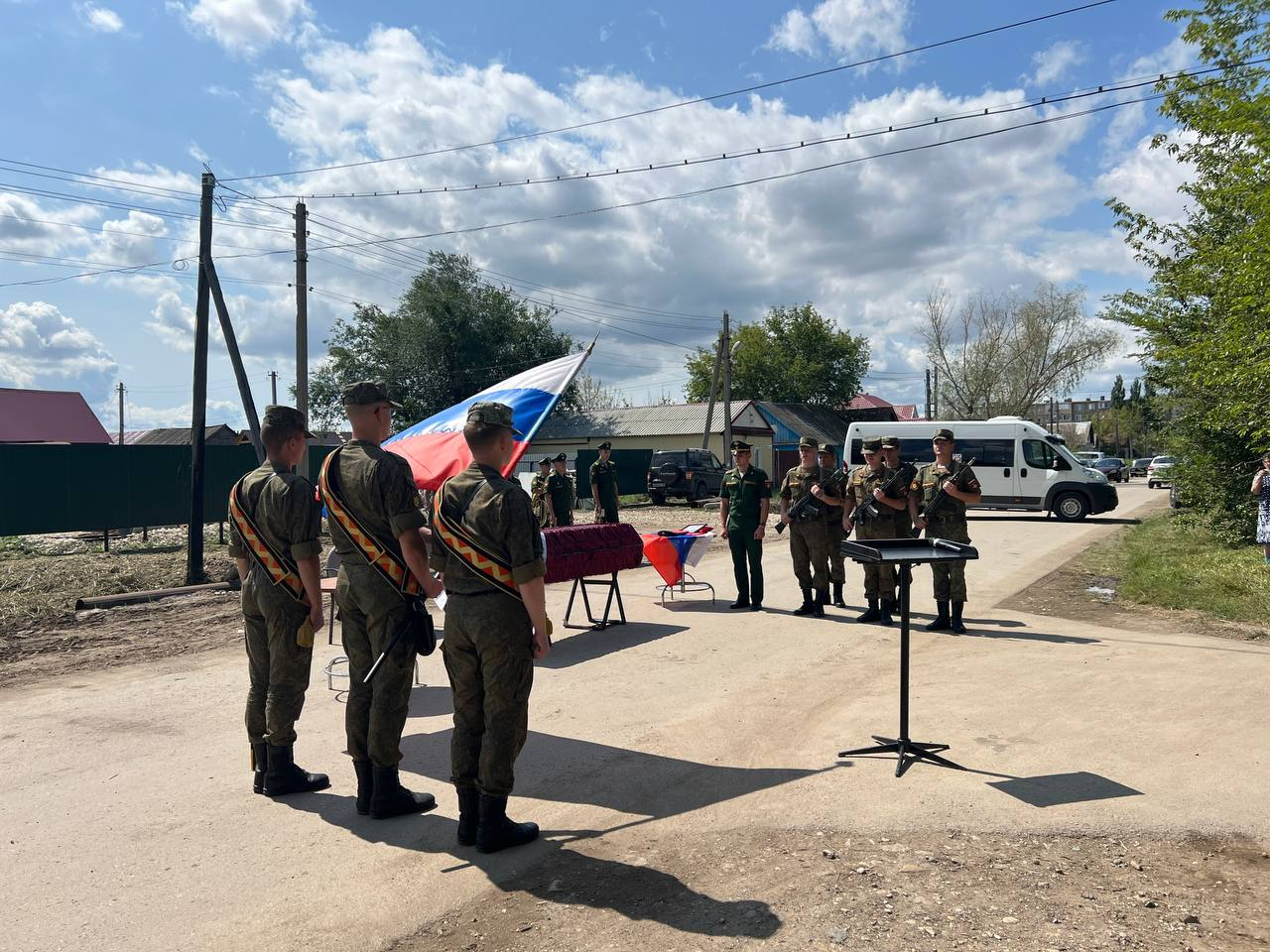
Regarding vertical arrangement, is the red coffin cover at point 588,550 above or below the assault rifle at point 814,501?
below

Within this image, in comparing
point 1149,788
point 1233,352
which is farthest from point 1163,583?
point 1149,788

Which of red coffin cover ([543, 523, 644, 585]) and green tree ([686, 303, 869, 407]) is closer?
red coffin cover ([543, 523, 644, 585])

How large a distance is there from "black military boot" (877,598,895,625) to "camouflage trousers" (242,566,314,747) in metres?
5.73

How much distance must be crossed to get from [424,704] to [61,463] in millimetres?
15112

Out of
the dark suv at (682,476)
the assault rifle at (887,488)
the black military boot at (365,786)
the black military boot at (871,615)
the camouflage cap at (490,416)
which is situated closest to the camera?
the camouflage cap at (490,416)

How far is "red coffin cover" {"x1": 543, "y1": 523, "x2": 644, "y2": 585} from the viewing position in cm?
778

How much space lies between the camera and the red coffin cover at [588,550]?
778cm

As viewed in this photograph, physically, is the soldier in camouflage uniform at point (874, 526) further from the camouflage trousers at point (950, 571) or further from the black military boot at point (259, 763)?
the black military boot at point (259, 763)

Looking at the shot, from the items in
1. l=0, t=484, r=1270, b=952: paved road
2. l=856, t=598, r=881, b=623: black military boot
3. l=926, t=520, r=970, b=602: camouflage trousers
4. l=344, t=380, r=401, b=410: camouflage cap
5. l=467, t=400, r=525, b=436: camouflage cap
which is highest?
l=344, t=380, r=401, b=410: camouflage cap

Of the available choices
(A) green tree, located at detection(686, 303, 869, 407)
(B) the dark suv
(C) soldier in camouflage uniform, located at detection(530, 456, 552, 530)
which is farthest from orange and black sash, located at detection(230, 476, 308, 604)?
(A) green tree, located at detection(686, 303, 869, 407)

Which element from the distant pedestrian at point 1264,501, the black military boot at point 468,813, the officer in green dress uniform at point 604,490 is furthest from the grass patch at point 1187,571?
the black military boot at point 468,813

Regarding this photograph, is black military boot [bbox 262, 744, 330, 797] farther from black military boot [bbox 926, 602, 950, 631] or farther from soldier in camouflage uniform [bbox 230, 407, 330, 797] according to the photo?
black military boot [bbox 926, 602, 950, 631]

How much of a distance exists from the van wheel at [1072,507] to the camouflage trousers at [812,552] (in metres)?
15.9

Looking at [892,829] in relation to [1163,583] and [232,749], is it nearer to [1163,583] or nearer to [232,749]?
[232,749]
